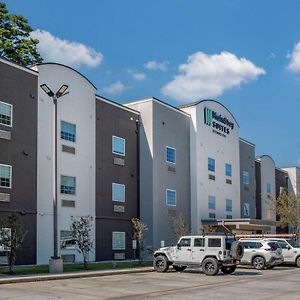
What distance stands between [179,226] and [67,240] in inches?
376

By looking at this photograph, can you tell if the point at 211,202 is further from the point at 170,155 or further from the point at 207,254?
the point at 207,254

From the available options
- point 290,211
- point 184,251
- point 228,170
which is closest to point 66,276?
point 184,251

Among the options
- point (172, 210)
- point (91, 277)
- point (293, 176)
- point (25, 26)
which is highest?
point (25, 26)

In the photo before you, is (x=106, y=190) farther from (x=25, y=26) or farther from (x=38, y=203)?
(x=25, y=26)

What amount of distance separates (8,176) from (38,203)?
255cm

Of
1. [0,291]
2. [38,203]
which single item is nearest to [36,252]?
[38,203]

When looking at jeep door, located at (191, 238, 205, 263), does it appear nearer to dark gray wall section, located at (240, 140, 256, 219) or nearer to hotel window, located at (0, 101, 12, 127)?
hotel window, located at (0, 101, 12, 127)

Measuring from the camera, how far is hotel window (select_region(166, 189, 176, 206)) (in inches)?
1582

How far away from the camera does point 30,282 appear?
69.2 feet

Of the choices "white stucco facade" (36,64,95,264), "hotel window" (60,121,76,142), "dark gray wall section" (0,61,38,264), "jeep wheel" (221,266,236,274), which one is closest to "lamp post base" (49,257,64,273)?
"dark gray wall section" (0,61,38,264)

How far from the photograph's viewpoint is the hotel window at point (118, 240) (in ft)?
118

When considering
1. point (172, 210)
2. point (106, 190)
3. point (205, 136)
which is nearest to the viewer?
point (106, 190)

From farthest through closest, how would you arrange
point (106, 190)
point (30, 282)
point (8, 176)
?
point (106, 190) < point (8, 176) < point (30, 282)

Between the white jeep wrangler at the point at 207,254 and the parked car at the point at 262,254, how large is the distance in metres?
4.26
